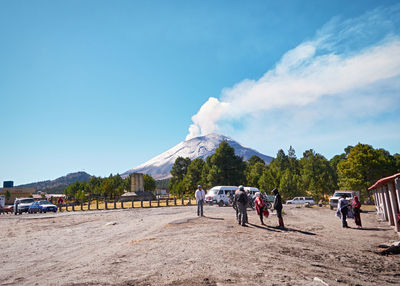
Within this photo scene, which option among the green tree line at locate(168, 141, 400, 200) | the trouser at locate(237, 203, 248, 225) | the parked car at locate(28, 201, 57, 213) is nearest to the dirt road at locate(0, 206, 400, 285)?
the trouser at locate(237, 203, 248, 225)

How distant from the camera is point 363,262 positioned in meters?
7.93

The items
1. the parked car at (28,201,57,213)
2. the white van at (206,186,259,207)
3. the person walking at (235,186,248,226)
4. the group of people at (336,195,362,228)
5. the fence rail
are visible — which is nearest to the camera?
the person walking at (235,186,248,226)

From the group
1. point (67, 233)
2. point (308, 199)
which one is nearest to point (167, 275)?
point (67, 233)

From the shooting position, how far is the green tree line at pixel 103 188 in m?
82.1

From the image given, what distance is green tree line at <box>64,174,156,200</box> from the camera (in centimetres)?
8206

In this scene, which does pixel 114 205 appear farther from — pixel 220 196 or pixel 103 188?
pixel 103 188

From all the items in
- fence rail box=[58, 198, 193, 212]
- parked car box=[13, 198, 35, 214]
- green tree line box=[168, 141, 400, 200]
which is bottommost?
fence rail box=[58, 198, 193, 212]

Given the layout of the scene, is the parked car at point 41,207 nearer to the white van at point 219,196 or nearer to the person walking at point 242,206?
the white van at point 219,196

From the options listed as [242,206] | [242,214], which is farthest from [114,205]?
[242,206]

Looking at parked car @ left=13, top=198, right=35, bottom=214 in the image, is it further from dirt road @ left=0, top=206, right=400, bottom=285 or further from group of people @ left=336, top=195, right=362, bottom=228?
group of people @ left=336, top=195, right=362, bottom=228

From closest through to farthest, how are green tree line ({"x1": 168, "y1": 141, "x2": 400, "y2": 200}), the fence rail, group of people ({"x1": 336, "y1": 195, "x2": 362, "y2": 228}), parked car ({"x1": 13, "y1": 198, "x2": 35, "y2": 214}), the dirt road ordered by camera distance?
the dirt road, group of people ({"x1": 336, "y1": 195, "x2": 362, "y2": 228}), parked car ({"x1": 13, "y1": 198, "x2": 35, "y2": 214}), the fence rail, green tree line ({"x1": 168, "y1": 141, "x2": 400, "y2": 200})

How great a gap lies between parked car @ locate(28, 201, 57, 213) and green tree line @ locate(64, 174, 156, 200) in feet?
143

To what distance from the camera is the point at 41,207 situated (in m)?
32.7

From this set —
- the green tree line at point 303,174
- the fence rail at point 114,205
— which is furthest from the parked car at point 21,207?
the green tree line at point 303,174
